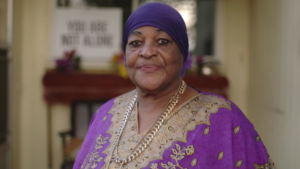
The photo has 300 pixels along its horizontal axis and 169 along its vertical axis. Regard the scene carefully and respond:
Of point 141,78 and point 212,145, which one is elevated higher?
point 141,78

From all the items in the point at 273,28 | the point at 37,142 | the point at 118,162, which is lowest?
the point at 37,142

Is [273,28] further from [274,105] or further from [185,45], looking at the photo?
[185,45]

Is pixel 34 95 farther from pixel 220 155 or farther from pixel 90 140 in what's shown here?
pixel 220 155

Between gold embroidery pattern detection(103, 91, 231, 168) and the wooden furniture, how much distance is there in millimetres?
2468

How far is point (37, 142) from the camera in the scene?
4.27m

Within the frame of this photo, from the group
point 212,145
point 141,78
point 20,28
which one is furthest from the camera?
point 20,28

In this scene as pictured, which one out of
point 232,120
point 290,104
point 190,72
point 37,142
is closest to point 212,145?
point 232,120

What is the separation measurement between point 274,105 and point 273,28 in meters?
0.74

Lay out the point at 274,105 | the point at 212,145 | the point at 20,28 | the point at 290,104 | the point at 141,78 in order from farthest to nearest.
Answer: the point at 20,28 < the point at 274,105 < the point at 290,104 < the point at 141,78 < the point at 212,145

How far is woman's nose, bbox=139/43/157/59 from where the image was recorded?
1.37 meters

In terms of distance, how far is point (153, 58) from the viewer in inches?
54.5

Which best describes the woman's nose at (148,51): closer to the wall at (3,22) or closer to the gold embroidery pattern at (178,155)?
the gold embroidery pattern at (178,155)

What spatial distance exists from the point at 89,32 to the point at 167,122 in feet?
10.3

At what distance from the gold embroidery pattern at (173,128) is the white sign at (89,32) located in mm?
2865
